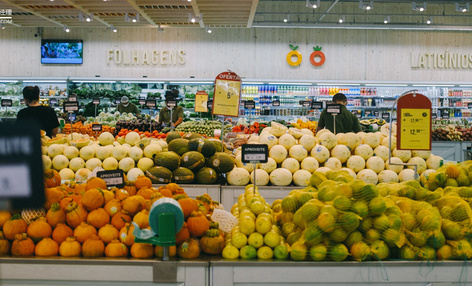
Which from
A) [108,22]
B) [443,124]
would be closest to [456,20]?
[443,124]

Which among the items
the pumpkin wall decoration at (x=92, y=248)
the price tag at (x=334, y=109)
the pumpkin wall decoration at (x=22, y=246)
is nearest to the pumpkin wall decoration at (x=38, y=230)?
the pumpkin wall decoration at (x=22, y=246)

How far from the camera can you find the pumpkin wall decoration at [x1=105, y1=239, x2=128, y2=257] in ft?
5.79

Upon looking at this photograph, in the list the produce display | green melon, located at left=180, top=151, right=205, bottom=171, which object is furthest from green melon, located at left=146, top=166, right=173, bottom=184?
the produce display

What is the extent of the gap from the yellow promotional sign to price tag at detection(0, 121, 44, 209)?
7.12 ft

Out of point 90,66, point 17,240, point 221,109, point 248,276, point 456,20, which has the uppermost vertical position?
point 456,20

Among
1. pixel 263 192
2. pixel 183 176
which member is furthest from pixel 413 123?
pixel 183 176

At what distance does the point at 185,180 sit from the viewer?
11.5 feet

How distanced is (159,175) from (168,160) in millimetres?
160

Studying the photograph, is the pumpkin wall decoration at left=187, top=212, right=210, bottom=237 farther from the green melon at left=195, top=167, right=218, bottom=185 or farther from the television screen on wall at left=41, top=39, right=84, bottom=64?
the television screen on wall at left=41, top=39, right=84, bottom=64

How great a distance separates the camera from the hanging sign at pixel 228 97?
3.67 metres

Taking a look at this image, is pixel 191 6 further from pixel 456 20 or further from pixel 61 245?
pixel 456 20

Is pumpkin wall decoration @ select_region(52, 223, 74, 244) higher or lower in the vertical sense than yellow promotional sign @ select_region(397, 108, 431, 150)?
lower

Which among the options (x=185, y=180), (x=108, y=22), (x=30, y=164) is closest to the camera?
(x=30, y=164)

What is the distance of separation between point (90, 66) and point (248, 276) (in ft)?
37.3
